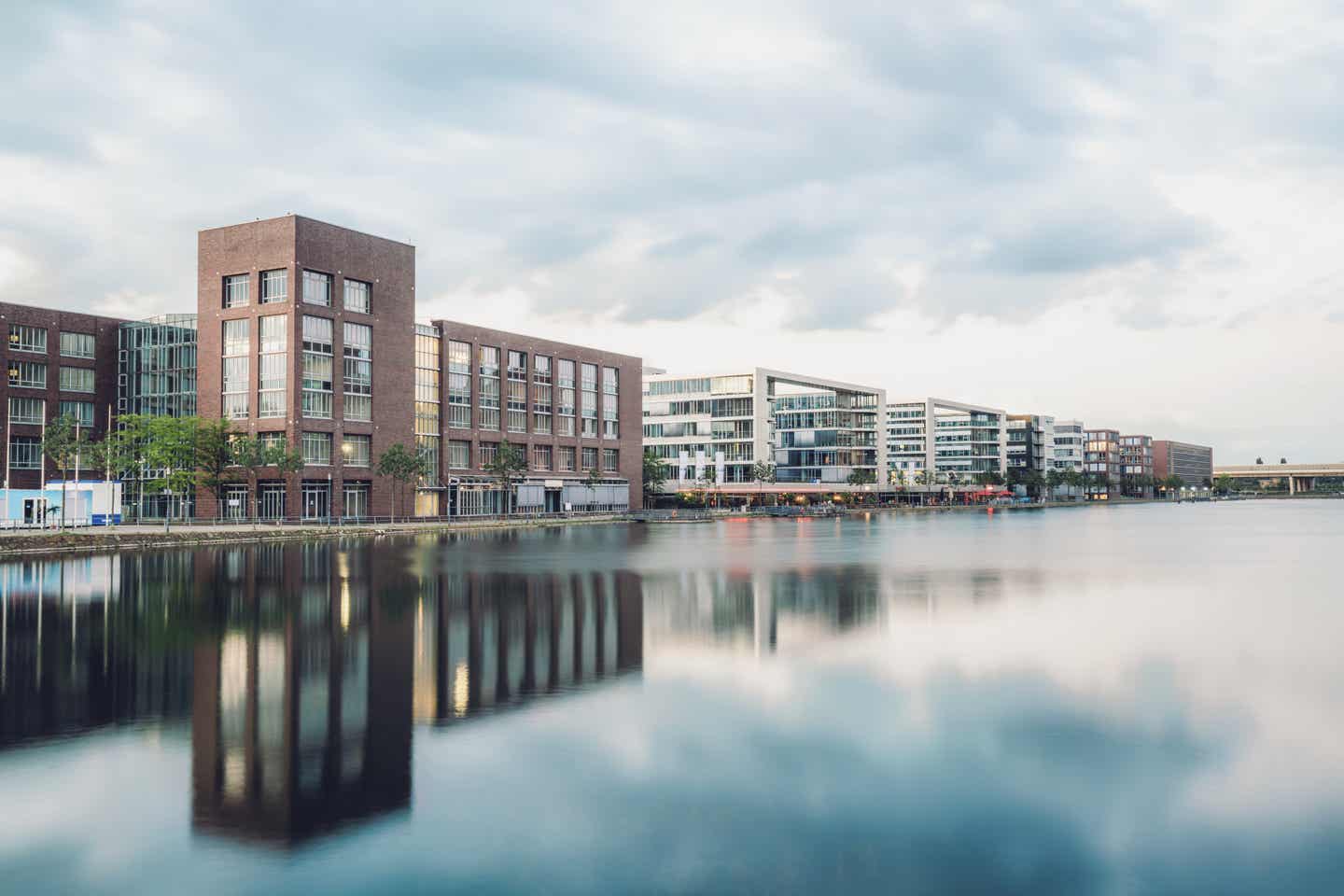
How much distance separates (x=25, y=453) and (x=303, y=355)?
33208 millimetres

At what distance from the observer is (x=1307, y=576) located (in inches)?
1770

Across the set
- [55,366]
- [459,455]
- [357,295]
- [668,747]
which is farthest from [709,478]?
[668,747]

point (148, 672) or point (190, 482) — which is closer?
point (148, 672)

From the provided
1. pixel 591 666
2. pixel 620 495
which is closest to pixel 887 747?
pixel 591 666

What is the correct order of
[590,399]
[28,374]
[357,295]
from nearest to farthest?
[357,295]
[28,374]
[590,399]

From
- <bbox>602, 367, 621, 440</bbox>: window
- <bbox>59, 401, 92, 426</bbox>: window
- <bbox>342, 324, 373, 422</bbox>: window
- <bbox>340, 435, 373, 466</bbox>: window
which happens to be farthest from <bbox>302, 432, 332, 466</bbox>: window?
<bbox>602, 367, 621, 440</bbox>: window

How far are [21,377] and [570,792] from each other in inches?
4578

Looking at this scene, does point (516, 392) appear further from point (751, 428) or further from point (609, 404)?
point (751, 428)

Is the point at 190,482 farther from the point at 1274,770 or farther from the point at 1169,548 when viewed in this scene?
the point at 1274,770

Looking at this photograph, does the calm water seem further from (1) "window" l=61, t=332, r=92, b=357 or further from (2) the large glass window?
(2) the large glass window

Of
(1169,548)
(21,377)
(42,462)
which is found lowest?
(1169,548)

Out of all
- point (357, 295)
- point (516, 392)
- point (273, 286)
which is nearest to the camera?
point (273, 286)

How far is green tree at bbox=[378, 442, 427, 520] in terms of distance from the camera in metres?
101

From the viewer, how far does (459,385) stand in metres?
123
